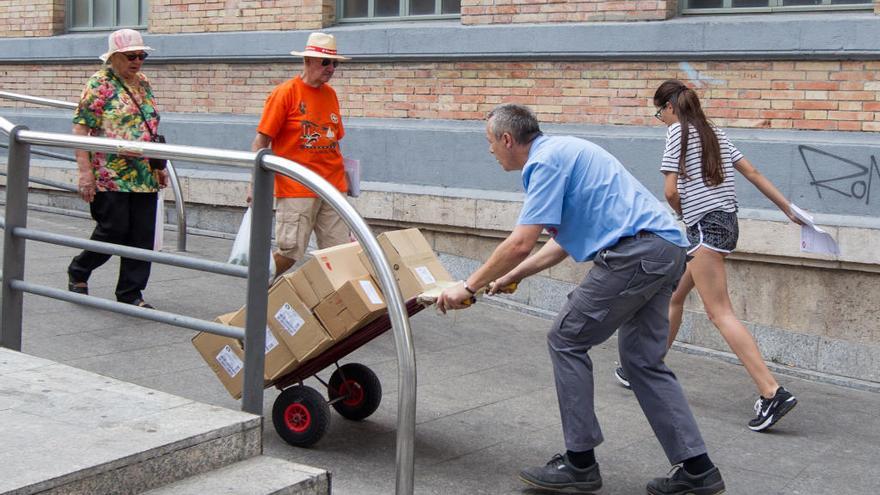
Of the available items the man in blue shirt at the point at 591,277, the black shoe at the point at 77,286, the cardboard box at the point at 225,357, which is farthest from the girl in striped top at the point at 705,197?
the black shoe at the point at 77,286

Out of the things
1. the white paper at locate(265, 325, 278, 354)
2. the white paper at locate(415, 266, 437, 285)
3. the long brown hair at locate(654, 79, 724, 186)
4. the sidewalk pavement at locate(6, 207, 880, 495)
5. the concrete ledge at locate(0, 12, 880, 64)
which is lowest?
the sidewalk pavement at locate(6, 207, 880, 495)

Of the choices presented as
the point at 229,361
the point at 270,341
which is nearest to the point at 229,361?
the point at 229,361

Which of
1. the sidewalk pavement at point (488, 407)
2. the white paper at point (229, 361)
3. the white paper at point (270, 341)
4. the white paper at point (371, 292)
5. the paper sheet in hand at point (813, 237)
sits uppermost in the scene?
the paper sheet in hand at point (813, 237)

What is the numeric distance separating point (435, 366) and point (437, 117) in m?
3.33

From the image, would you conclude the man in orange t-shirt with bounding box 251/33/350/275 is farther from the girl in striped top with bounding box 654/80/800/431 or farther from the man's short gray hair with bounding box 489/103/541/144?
the man's short gray hair with bounding box 489/103/541/144

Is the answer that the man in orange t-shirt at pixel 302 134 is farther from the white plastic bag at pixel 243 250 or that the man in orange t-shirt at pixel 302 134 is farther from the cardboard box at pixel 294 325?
the cardboard box at pixel 294 325

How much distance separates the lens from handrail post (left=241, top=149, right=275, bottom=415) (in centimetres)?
430

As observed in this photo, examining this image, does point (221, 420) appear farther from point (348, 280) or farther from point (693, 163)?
point (693, 163)

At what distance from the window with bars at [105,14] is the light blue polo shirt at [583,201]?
8620 millimetres

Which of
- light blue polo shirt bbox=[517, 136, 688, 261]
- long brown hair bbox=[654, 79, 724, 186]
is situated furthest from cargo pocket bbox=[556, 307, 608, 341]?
long brown hair bbox=[654, 79, 724, 186]

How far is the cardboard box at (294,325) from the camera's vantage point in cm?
521

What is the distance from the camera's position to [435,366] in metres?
7.22

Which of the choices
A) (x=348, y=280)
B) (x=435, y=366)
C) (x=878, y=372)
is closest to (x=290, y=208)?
(x=435, y=366)

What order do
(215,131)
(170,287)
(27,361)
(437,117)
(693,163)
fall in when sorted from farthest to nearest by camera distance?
(215,131)
(437,117)
(170,287)
(693,163)
(27,361)
